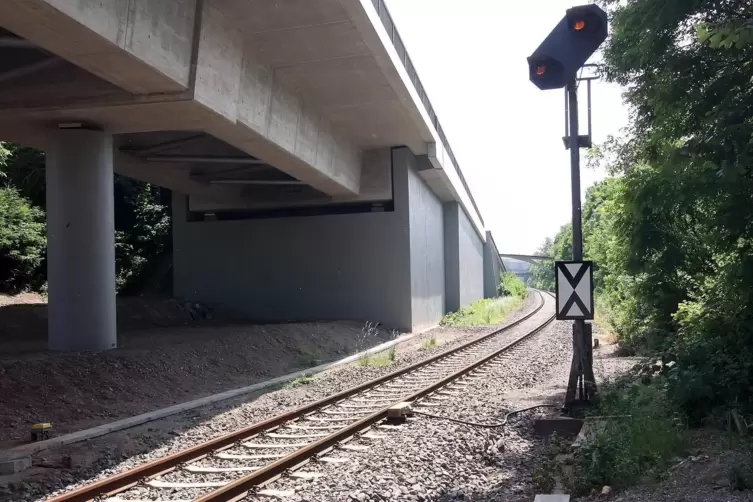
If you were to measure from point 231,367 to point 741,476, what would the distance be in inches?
476

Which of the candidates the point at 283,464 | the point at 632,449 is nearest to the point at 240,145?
the point at 283,464

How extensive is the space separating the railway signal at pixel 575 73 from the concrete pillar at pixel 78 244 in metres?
8.97

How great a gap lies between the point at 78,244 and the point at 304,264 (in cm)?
1332

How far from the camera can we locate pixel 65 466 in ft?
25.0

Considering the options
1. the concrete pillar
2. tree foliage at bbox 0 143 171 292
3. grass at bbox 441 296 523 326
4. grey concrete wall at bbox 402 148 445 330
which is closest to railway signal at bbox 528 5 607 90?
the concrete pillar

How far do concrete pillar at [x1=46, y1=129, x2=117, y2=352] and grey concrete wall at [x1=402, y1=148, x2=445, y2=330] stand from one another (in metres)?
12.9

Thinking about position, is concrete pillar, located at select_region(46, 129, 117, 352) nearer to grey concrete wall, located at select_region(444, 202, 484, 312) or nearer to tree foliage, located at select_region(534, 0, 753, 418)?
tree foliage, located at select_region(534, 0, 753, 418)

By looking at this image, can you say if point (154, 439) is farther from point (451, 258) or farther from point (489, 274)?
point (489, 274)

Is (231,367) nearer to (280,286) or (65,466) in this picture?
(65,466)

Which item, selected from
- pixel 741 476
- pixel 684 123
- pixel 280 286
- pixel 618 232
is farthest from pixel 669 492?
pixel 280 286

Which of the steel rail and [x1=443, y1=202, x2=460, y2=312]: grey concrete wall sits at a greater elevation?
[x1=443, y1=202, x2=460, y2=312]: grey concrete wall

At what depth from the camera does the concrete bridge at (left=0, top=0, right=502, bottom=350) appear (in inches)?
Result: 436

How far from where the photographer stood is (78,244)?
13.3 meters

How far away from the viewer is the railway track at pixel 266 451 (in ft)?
21.1
